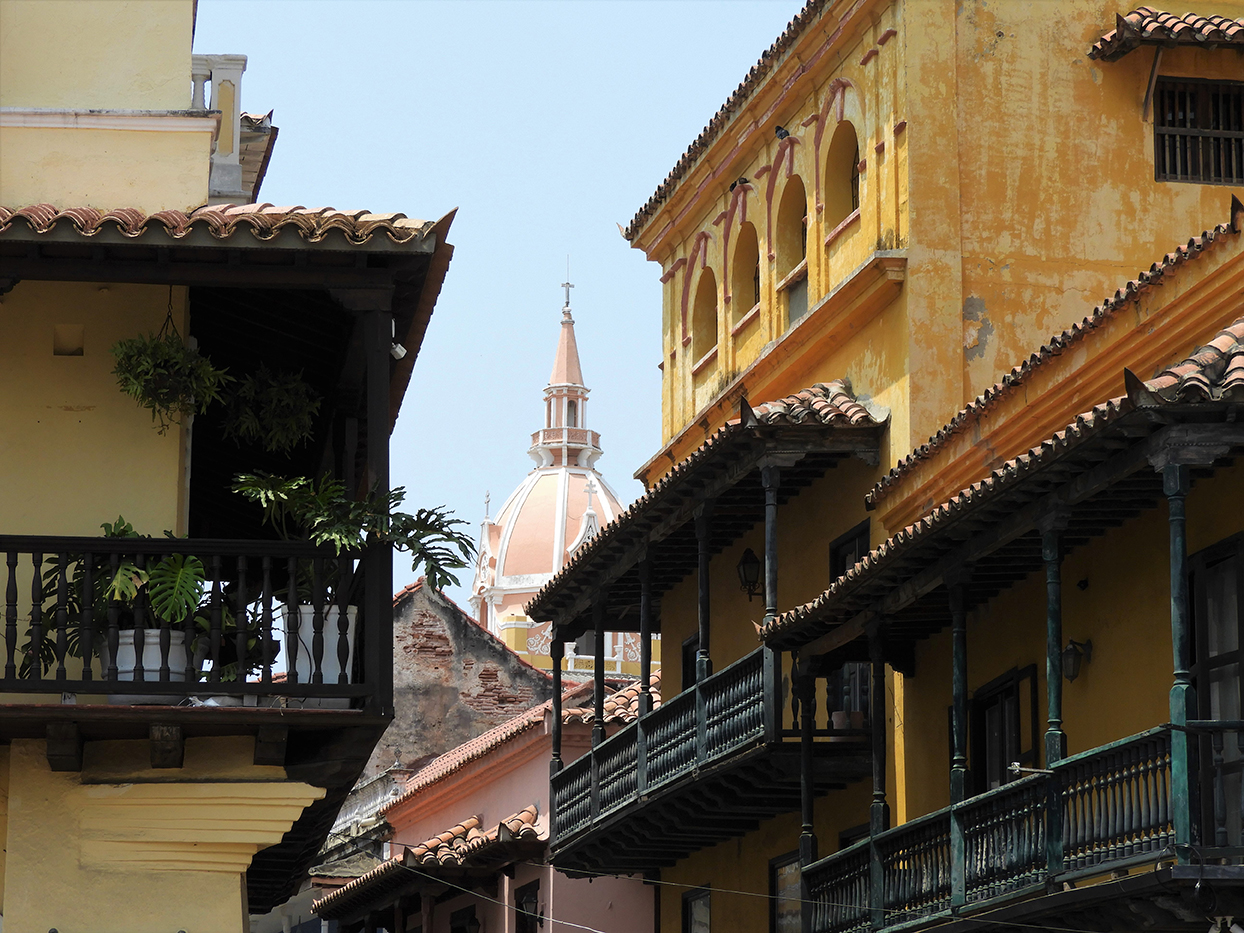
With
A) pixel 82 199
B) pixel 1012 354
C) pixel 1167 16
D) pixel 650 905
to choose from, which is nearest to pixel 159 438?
pixel 82 199

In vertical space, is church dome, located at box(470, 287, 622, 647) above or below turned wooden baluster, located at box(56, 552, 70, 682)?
→ above

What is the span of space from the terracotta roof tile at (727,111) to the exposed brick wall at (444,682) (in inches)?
648

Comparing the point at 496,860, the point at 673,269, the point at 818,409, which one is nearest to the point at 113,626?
the point at 818,409

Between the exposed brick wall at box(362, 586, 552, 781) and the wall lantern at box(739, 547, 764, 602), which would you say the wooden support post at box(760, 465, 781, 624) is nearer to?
the wall lantern at box(739, 547, 764, 602)

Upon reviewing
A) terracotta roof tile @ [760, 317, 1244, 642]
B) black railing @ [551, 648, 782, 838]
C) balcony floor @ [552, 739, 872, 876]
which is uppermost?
terracotta roof tile @ [760, 317, 1244, 642]

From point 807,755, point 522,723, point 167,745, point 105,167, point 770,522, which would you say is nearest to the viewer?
point 167,745

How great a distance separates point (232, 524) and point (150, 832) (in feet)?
14.4

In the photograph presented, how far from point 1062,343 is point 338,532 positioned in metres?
6.02

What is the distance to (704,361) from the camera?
24891 mm

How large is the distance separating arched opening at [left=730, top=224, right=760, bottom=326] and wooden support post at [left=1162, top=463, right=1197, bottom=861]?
12.1 metres

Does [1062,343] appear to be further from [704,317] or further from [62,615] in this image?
[704,317]

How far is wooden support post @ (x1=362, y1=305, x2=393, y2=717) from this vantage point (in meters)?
11.8

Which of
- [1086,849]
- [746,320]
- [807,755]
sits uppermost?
[746,320]

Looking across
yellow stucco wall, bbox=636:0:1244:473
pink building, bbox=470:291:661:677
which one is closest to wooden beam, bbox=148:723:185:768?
yellow stucco wall, bbox=636:0:1244:473
